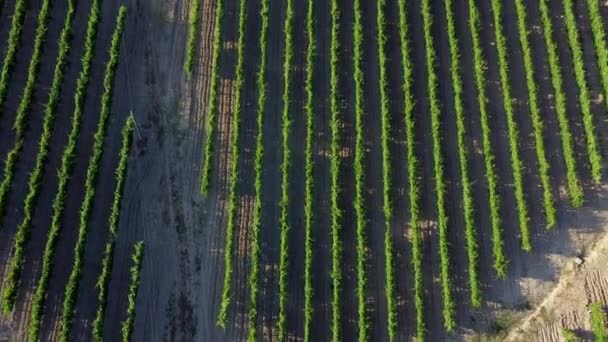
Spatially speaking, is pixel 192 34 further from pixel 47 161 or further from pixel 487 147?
pixel 487 147

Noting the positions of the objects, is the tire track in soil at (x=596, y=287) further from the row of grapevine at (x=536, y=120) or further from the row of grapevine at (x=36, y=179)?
the row of grapevine at (x=36, y=179)

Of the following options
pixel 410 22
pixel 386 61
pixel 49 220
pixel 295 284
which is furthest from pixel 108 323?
pixel 410 22

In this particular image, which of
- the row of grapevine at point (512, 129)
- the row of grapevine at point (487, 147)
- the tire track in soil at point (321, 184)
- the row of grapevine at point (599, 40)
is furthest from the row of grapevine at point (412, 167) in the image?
the row of grapevine at point (599, 40)

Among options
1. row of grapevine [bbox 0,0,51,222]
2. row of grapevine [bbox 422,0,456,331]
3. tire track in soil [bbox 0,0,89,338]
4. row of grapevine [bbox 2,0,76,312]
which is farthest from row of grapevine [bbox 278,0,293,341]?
row of grapevine [bbox 0,0,51,222]

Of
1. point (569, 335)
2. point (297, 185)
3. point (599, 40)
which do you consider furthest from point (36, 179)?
point (599, 40)

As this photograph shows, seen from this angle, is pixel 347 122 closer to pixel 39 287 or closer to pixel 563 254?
pixel 563 254
